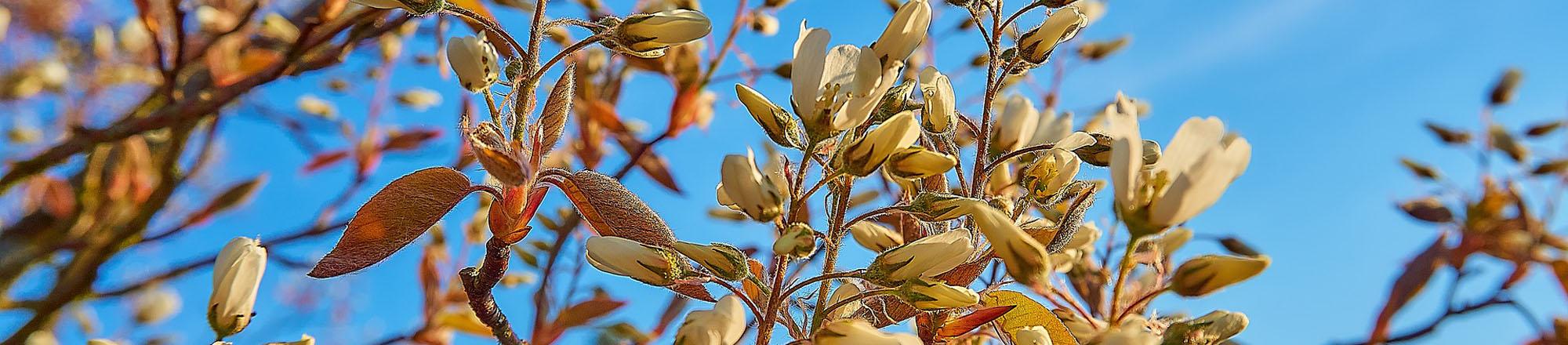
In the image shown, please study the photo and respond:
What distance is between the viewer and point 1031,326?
0.60 metres

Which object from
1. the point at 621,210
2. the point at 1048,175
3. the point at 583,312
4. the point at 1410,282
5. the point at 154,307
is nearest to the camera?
the point at 621,210

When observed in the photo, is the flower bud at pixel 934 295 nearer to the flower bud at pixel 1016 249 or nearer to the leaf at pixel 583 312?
the flower bud at pixel 1016 249

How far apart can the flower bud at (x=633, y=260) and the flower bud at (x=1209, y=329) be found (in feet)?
0.91

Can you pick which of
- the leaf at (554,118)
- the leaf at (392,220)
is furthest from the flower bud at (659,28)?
the leaf at (392,220)

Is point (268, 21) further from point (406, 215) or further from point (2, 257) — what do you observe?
point (406, 215)

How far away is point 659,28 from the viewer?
0.62m

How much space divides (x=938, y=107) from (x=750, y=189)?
0.19 m

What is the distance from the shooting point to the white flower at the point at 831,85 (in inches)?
21.7

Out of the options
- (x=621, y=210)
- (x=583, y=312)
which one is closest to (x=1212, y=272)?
(x=621, y=210)

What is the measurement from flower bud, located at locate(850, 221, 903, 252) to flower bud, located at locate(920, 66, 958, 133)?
0.09 m

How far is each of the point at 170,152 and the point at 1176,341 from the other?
1.40 metres

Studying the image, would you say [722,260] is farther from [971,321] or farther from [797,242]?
[971,321]

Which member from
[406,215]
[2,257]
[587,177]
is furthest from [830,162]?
[2,257]

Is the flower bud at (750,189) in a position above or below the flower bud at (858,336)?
above
